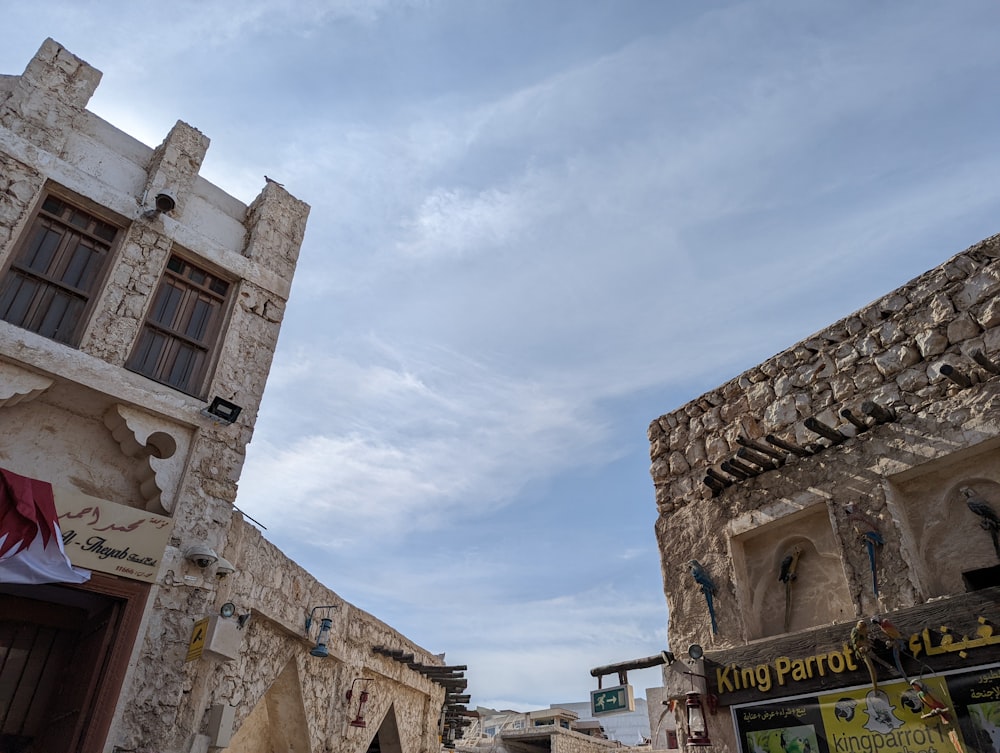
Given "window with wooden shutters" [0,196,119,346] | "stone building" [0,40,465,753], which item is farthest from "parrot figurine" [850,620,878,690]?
"window with wooden shutters" [0,196,119,346]

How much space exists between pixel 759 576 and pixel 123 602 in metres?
6.35

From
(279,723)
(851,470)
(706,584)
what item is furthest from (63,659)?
(851,470)

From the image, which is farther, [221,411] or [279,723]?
[279,723]

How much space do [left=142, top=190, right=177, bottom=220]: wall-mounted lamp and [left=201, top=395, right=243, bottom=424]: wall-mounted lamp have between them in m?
2.42

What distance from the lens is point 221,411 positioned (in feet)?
25.3

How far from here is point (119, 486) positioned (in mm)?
7133

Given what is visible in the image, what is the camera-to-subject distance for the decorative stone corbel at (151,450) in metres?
7.12

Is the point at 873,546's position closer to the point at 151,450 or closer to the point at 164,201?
the point at 151,450

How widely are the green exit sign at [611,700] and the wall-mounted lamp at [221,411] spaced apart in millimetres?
5526

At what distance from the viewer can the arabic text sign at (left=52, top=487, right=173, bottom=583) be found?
20.5ft

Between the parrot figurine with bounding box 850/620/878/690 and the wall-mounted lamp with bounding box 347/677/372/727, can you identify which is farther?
the wall-mounted lamp with bounding box 347/677/372/727

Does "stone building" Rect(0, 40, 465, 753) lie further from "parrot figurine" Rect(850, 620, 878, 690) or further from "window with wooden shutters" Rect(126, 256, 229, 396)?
"parrot figurine" Rect(850, 620, 878, 690)

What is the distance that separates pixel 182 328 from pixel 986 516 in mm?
8459

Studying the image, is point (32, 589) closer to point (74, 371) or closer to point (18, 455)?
point (18, 455)
